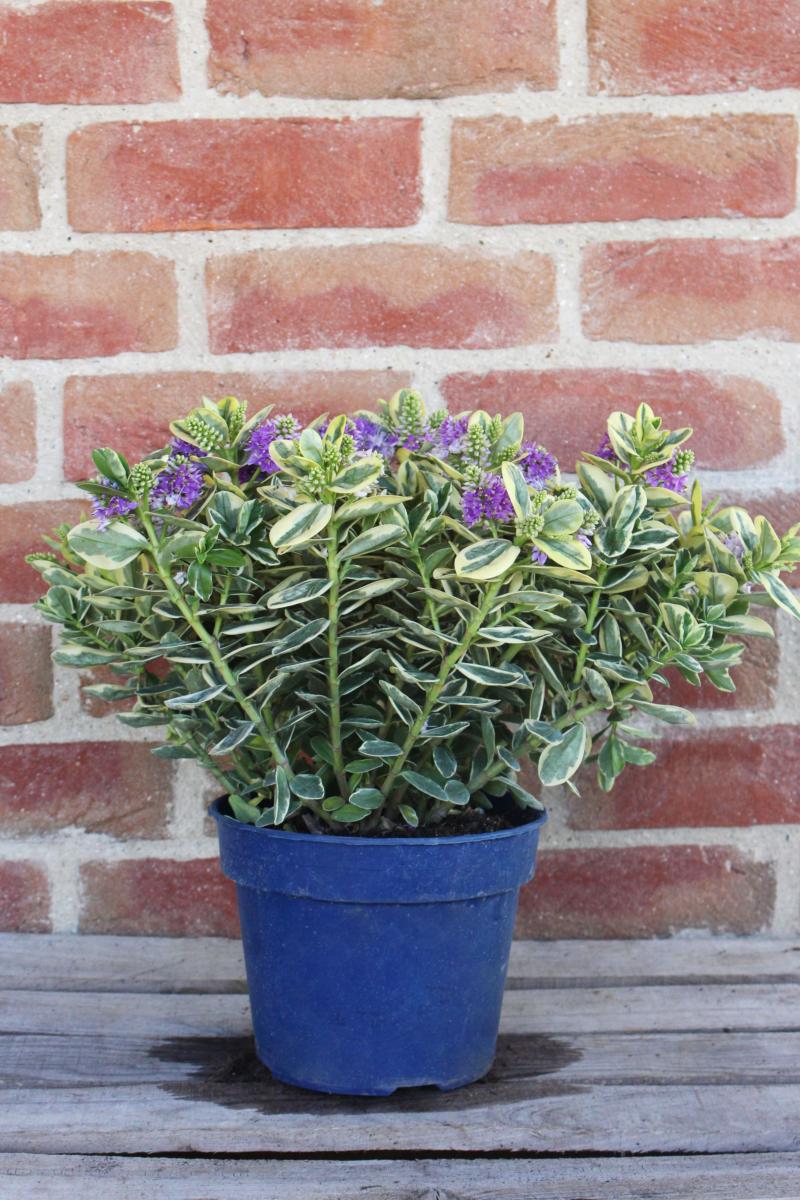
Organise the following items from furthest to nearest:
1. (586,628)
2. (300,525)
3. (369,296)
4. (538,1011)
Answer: (369,296) → (538,1011) → (586,628) → (300,525)

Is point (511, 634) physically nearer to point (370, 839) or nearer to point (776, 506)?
point (370, 839)

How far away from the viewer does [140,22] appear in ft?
3.20

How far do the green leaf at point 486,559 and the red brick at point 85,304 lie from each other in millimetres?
458

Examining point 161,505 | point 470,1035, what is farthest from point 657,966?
point 161,505

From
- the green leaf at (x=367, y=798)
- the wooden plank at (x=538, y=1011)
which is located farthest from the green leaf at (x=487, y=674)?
the wooden plank at (x=538, y=1011)

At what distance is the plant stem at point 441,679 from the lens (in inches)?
27.0

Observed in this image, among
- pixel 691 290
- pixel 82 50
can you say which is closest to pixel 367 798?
pixel 691 290

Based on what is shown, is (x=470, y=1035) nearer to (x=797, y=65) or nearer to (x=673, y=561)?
(x=673, y=561)

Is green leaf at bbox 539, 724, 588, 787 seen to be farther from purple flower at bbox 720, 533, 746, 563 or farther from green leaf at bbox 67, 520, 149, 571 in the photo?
green leaf at bbox 67, 520, 149, 571

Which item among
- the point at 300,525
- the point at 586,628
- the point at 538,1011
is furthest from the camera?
the point at 538,1011

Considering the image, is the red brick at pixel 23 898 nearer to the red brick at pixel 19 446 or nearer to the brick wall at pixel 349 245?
the brick wall at pixel 349 245

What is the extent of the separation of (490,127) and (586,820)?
627mm

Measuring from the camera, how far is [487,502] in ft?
2.26

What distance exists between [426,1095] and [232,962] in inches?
10.9
